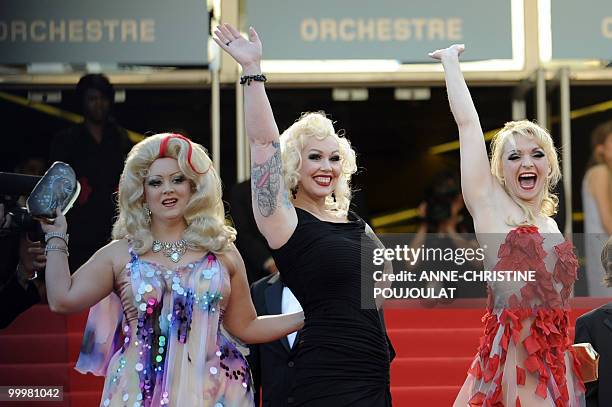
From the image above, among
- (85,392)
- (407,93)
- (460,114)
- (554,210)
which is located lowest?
(85,392)

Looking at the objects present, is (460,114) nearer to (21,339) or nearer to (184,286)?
(184,286)

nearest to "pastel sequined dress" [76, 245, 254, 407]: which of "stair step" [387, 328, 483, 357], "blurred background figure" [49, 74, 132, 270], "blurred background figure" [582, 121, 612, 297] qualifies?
"stair step" [387, 328, 483, 357]

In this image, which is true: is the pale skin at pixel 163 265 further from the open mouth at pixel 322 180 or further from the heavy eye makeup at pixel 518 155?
the heavy eye makeup at pixel 518 155

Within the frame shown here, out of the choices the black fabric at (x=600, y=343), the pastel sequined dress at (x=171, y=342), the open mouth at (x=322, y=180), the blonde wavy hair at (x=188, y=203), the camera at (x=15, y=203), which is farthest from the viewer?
the camera at (x=15, y=203)

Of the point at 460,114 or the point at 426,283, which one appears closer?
the point at 460,114

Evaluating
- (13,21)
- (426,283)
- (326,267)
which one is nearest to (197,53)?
(13,21)

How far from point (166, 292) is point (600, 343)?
1.88 metres

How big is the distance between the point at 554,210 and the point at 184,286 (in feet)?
5.09

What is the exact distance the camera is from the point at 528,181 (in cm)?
505

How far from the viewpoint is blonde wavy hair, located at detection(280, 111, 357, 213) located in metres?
5.07

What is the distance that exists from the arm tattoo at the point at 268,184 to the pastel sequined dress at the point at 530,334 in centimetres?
92

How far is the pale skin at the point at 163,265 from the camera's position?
485 centimetres

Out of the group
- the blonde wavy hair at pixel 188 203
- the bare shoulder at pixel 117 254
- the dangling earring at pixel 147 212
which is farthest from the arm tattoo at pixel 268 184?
the bare shoulder at pixel 117 254

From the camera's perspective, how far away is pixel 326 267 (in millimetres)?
4848
